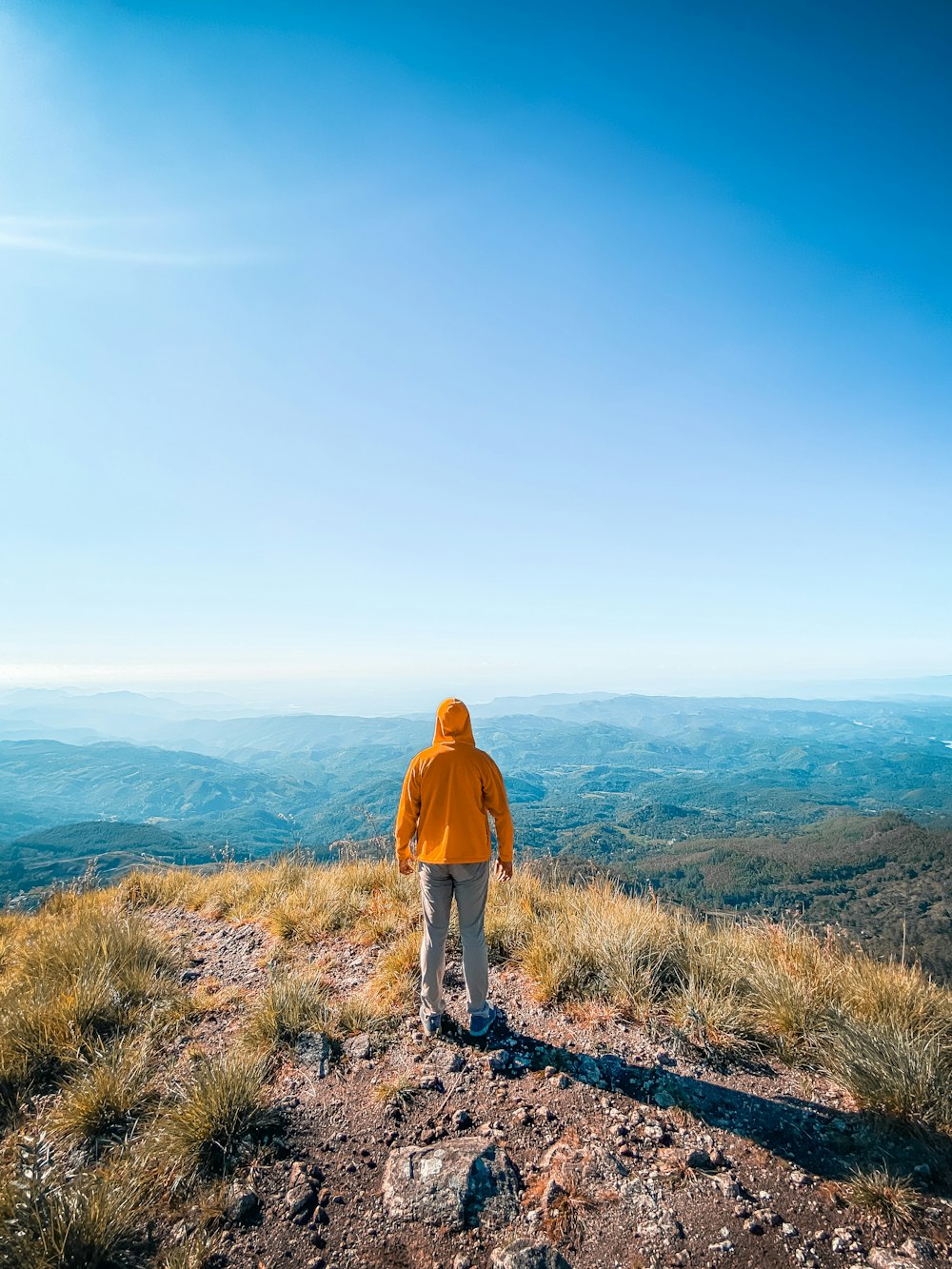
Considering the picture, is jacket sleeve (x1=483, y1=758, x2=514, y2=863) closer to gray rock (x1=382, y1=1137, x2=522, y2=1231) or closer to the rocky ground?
the rocky ground

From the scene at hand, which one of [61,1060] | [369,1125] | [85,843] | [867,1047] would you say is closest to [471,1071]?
[369,1125]

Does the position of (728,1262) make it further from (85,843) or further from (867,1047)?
(85,843)

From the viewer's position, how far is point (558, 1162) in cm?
322

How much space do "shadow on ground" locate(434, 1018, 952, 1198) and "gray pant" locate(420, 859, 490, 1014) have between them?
0.35 m

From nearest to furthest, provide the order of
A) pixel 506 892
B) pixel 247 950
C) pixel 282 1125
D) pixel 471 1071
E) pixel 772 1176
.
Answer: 1. pixel 772 1176
2. pixel 282 1125
3. pixel 471 1071
4. pixel 247 950
5. pixel 506 892

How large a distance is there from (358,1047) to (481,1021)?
1043 mm

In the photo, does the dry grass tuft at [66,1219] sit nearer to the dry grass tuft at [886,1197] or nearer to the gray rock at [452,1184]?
the gray rock at [452,1184]

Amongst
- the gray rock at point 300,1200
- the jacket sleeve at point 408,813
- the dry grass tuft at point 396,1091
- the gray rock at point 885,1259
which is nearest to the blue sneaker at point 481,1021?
the dry grass tuft at point 396,1091

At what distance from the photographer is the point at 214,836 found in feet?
573

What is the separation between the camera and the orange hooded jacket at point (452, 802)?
172 inches

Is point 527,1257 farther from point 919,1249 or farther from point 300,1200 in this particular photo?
point 919,1249

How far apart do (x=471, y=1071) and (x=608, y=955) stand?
1767 mm

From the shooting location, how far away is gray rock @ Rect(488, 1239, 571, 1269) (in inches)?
103

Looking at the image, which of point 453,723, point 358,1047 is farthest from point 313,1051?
point 453,723
